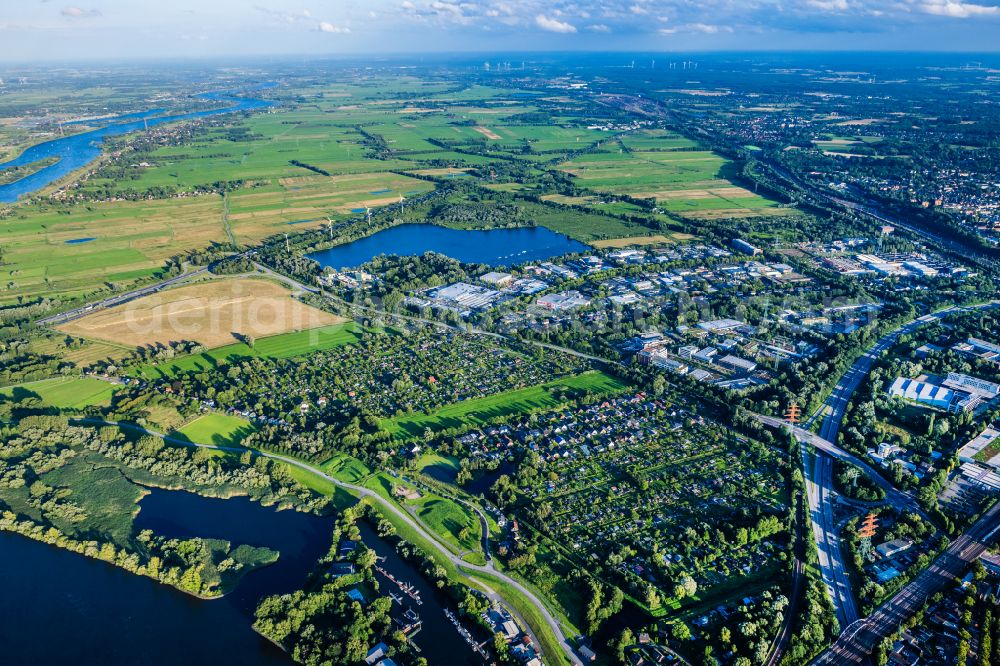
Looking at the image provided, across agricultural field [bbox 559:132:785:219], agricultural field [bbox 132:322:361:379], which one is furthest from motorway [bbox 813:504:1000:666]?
agricultural field [bbox 559:132:785:219]

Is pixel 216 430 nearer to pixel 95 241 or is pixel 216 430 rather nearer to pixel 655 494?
pixel 655 494

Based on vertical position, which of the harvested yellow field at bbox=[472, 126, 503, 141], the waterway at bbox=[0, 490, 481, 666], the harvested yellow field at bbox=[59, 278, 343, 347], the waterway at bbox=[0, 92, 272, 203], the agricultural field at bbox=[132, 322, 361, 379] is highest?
the harvested yellow field at bbox=[472, 126, 503, 141]

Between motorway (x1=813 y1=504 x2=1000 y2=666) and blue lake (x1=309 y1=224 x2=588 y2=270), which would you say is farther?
blue lake (x1=309 y1=224 x2=588 y2=270)

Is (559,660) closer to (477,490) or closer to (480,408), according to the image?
(477,490)

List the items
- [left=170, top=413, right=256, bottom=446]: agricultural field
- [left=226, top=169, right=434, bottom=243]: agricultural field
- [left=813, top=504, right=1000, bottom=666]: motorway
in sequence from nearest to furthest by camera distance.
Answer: [left=813, top=504, right=1000, bottom=666]: motorway
[left=170, top=413, right=256, bottom=446]: agricultural field
[left=226, top=169, right=434, bottom=243]: agricultural field

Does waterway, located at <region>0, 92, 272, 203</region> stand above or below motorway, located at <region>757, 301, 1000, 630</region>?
above

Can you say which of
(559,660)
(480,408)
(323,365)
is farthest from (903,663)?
(323,365)

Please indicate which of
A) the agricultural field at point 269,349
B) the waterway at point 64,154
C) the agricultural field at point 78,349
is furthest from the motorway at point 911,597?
the waterway at point 64,154

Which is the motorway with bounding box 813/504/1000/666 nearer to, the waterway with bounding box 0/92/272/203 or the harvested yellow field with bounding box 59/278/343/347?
the harvested yellow field with bounding box 59/278/343/347
